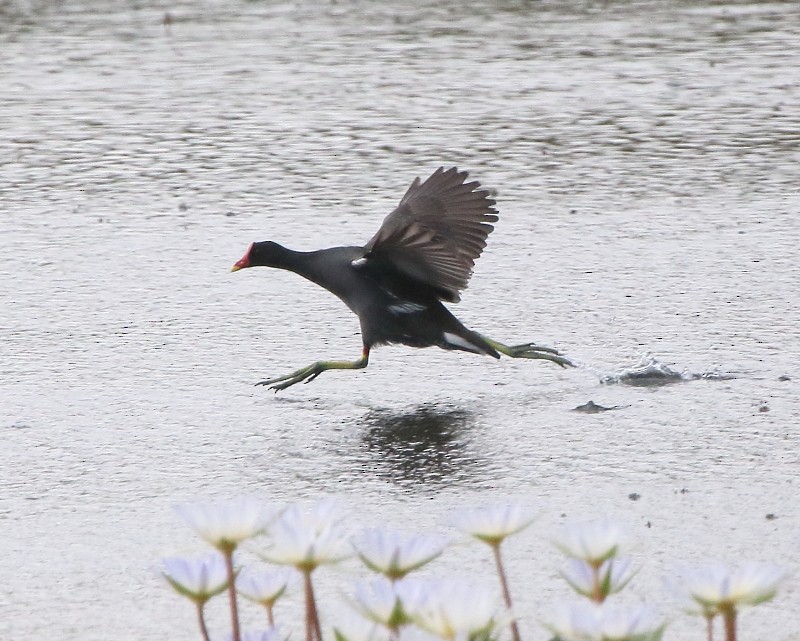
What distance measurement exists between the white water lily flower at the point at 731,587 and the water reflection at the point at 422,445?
7.04ft

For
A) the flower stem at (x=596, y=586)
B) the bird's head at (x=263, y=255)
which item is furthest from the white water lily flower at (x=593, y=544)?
the bird's head at (x=263, y=255)

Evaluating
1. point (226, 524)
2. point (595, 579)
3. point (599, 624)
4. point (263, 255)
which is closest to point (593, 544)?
point (595, 579)

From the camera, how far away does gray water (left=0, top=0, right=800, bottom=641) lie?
131 inches

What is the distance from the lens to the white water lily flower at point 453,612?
Answer: 138 cm

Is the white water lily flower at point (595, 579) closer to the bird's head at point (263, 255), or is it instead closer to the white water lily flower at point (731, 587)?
the white water lily flower at point (731, 587)

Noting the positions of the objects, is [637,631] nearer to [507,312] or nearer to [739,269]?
[507,312]

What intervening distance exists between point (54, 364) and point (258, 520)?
3178 mm

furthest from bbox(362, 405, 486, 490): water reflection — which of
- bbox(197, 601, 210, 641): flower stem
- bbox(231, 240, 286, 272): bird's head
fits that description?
bbox(197, 601, 210, 641): flower stem

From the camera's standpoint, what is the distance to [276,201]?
22.2 ft

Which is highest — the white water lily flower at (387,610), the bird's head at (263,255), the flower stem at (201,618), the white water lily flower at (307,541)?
the white water lily flower at (307,541)

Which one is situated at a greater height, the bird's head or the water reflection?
the bird's head

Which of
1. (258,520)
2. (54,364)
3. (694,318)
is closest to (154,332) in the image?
(54,364)

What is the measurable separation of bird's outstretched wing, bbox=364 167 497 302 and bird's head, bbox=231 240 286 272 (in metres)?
0.44

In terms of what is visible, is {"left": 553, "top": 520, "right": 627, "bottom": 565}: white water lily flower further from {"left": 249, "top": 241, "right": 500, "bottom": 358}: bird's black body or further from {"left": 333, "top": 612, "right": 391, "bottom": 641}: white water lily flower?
{"left": 249, "top": 241, "right": 500, "bottom": 358}: bird's black body
